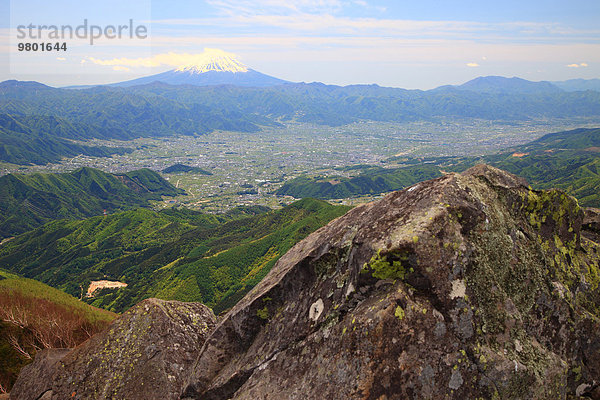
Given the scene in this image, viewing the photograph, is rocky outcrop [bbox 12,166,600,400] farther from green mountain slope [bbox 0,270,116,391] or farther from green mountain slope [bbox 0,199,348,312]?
green mountain slope [bbox 0,199,348,312]

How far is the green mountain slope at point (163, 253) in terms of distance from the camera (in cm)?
9075

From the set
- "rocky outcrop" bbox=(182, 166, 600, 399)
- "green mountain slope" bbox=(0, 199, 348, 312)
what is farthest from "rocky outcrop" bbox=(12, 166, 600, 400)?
"green mountain slope" bbox=(0, 199, 348, 312)

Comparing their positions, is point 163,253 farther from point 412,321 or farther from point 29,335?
point 412,321

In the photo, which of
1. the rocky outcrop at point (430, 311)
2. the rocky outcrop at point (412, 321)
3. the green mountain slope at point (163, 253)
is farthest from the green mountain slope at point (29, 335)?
the green mountain slope at point (163, 253)

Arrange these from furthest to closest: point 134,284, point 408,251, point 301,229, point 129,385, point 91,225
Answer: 1. point 91,225
2. point 134,284
3. point 301,229
4. point 129,385
5. point 408,251

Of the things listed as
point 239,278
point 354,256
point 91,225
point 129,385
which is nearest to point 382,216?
point 354,256

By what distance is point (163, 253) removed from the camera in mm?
140875

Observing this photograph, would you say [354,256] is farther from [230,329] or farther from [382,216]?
[230,329]

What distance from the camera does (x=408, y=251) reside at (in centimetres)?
1075

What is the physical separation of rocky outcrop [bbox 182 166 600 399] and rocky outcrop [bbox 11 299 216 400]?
2.24m

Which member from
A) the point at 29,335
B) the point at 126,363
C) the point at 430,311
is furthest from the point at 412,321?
the point at 29,335

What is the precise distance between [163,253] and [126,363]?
135293 mm

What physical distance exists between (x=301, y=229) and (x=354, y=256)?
288 ft

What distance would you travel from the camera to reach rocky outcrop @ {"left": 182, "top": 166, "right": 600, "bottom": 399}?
9812 mm
